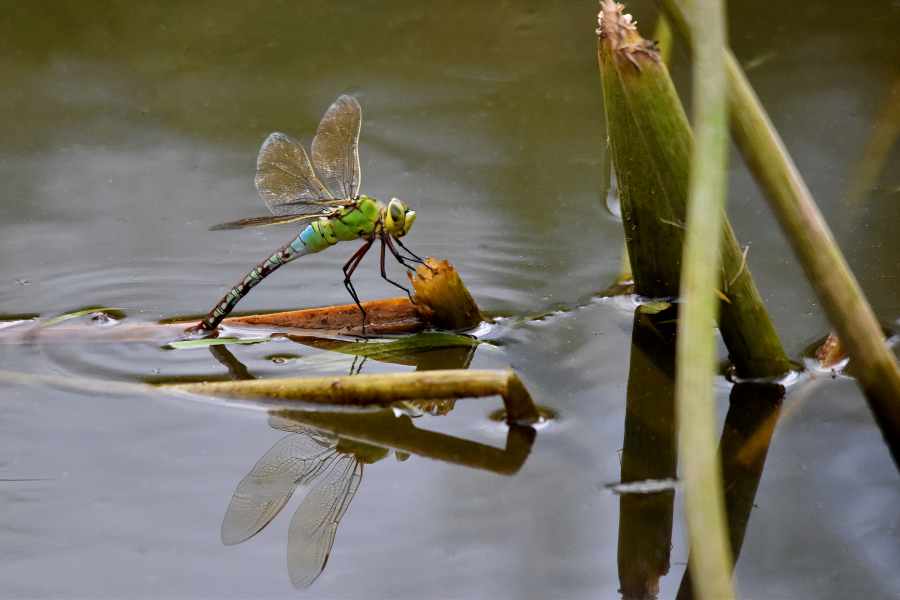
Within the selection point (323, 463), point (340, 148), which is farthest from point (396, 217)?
point (323, 463)

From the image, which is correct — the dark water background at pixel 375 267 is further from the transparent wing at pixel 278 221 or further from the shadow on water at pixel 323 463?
the transparent wing at pixel 278 221

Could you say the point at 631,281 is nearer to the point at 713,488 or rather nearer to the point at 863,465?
the point at 863,465

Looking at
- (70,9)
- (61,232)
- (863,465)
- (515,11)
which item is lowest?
(863,465)

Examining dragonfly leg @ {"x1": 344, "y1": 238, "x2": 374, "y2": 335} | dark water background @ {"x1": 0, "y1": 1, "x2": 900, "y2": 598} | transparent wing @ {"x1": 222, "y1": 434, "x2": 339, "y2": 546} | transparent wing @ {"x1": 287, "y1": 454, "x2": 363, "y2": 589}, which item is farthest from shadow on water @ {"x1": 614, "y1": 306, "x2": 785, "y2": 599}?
dragonfly leg @ {"x1": 344, "y1": 238, "x2": 374, "y2": 335}

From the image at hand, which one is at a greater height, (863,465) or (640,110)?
(640,110)

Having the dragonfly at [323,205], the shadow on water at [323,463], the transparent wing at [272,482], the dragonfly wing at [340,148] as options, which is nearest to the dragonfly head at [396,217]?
the dragonfly at [323,205]

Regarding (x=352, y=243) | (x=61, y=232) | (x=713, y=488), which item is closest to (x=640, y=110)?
(x=713, y=488)

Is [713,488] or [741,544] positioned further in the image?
[741,544]

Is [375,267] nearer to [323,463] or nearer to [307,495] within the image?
[323,463]
